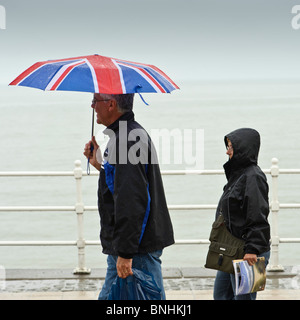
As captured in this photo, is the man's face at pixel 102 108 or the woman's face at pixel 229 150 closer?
the man's face at pixel 102 108

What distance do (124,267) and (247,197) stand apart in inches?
37.5

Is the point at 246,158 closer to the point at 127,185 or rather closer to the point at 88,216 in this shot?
the point at 127,185

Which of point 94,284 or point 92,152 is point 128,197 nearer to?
point 92,152

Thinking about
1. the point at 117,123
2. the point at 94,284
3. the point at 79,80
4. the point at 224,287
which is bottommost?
the point at 94,284

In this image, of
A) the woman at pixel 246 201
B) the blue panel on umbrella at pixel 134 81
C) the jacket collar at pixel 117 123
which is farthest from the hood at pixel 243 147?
the jacket collar at pixel 117 123

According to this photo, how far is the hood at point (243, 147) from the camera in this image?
4.41 m

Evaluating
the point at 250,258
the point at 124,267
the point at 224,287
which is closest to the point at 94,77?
the point at 124,267

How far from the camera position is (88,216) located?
48.7 ft

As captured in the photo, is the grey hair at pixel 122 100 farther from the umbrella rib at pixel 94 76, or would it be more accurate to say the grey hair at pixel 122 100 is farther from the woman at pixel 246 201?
the woman at pixel 246 201

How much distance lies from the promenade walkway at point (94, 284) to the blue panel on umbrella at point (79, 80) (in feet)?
Answer: 7.82

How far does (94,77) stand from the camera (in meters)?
3.93
